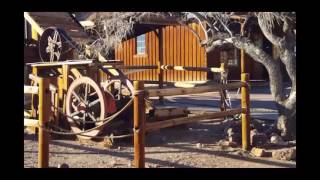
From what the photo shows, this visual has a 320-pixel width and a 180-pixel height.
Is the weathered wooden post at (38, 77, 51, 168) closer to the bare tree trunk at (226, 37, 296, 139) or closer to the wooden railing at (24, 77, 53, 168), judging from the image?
the wooden railing at (24, 77, 53, 168)

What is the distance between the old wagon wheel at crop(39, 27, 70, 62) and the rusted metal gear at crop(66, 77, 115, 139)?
5.02ft

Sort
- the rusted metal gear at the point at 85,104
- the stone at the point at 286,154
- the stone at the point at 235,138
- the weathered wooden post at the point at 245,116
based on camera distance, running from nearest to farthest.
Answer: the stone at the point at 286,154, the weathered wooden post at the point at 245,116, the stone at the point at 235,138, the rusted metal gear at the point at 85,104

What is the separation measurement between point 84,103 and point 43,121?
3171 millimetres

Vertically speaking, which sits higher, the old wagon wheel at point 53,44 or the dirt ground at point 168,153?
the old wagon wheel at point 53,44

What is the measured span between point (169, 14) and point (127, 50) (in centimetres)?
1138

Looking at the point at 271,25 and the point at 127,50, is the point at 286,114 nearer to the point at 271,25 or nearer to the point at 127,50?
the point at 271,25

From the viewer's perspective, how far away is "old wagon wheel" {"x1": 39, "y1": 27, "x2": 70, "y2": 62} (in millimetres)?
10586

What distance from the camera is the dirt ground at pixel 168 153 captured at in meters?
7.20

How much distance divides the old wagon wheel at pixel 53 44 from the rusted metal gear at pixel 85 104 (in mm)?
1531

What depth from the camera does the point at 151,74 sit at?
21.7 metres

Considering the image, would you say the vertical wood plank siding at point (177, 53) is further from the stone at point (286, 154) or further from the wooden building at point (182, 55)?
the stone at point (286, 154)

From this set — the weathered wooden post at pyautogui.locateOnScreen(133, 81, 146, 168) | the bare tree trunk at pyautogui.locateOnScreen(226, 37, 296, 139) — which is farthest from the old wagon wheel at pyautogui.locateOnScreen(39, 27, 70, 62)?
the weathered wooden post at pyautogui.locateOnScreen(133, 81, 146, 168)

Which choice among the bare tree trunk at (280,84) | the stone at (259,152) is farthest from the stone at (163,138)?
the bare tree trunk at (280,84)

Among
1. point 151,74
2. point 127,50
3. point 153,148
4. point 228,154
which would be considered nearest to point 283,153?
point 228,154
